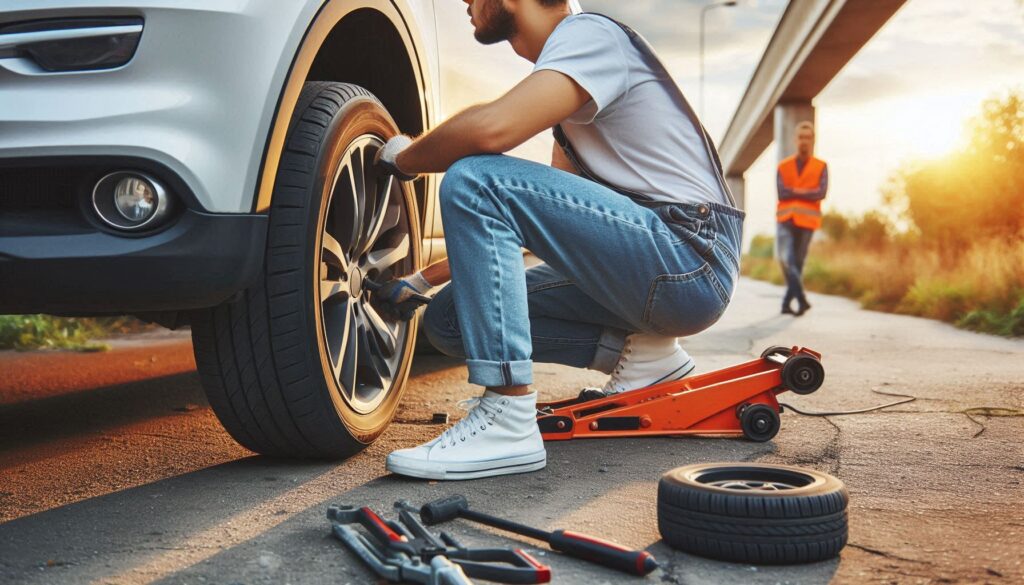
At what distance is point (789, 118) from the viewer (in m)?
22.4

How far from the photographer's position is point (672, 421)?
283cm

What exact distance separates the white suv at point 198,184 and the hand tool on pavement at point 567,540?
20.0 inches

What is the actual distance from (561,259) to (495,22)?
717mm

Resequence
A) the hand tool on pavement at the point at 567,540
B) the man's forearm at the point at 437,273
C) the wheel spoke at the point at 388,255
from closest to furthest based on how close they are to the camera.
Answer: the hand tool on pavement at the point at 567,540, the wheel spoke at the point at 388,255, the man's forearm at the point at 437,273

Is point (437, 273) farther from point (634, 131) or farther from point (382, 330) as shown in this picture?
point (634, 131)

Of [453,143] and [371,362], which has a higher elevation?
[453,143]

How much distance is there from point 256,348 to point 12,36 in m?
0.81

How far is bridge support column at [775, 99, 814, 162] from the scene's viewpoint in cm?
2231

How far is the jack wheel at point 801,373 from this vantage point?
9.13 ft

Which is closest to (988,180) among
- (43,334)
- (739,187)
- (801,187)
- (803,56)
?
(803,56)

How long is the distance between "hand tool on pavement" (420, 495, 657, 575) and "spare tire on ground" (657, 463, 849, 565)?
3.8 inches

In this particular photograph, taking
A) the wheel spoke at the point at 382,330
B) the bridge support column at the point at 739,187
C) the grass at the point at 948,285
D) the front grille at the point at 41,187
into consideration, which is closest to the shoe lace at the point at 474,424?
the wheel spoke at the point at 382,330

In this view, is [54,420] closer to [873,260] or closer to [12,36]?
[12,36]

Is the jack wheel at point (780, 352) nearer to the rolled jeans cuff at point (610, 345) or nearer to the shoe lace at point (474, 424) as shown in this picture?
the rolled jeans cuff at point (610, 345)
